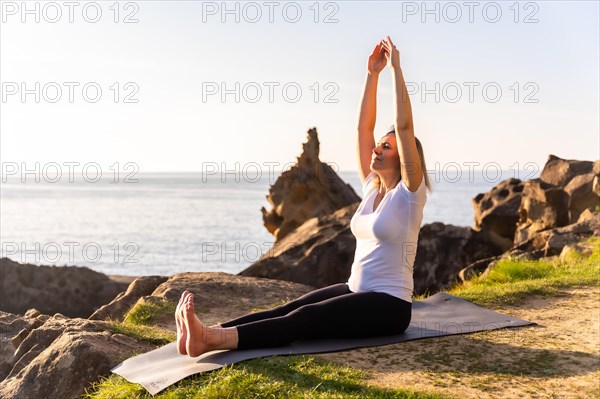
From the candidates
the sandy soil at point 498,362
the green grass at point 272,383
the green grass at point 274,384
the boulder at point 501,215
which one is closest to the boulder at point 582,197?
the boulder at point 501,215

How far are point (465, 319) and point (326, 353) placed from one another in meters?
Answer: 2.18

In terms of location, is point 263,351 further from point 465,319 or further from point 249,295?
point 249,295

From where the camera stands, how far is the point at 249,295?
11.3 meters

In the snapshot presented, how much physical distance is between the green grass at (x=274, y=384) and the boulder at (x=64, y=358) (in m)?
0.46

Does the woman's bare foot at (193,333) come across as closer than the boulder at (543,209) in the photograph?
Yes

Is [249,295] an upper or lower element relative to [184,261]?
upper

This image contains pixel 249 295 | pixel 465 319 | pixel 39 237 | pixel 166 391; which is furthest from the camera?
pixel 39 237

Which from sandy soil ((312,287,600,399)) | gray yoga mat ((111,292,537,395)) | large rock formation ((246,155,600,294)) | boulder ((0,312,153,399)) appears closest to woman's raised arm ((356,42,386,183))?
gray yoga mat ((111,292,537,395))

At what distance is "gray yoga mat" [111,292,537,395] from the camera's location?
6207 millimetres

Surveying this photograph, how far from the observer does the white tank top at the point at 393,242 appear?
6.77 metres

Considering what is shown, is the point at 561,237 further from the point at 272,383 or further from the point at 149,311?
the point at 272,383

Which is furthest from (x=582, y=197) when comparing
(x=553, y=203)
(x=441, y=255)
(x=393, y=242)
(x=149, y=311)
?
(x=393, y=242)

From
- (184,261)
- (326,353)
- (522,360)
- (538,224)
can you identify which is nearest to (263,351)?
(326,353)

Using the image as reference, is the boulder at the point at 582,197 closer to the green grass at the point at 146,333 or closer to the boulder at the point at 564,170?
the boulder at the point at 564,170
